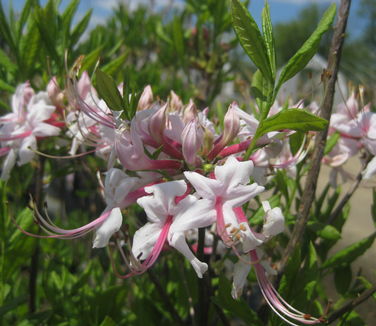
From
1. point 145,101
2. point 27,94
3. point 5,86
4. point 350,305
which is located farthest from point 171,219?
point 5,86

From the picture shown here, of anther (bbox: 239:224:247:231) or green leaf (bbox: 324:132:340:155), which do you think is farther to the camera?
green leaf (bbox: 324:132:340:155)

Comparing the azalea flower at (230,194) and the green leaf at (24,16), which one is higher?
the green leaf at (24,16)

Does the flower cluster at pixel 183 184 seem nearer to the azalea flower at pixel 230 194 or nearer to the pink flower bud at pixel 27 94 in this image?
the azalea flower at pixel 230 194

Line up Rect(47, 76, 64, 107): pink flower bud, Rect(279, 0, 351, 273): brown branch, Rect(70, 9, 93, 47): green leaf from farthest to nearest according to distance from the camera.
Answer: Rect(70, 9, 93, 47): green leaf → Rect(47, 76, 64, 107): pink flower bud → Rect(279, 0, 351, 273): brown branch

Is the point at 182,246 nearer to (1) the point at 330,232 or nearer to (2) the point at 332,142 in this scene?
(1) the point at 330,232

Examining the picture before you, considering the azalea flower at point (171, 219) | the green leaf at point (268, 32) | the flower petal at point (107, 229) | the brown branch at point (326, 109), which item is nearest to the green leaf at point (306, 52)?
the green leaf at point (268, 32)

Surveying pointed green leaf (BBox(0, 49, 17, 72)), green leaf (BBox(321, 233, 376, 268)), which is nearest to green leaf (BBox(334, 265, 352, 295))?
green leaf (BBox(321, 233, 376, 268))

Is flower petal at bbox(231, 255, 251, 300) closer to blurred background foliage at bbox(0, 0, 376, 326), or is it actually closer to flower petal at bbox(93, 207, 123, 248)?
blurred background foliage at bbox(0, 0, 376, 326)
